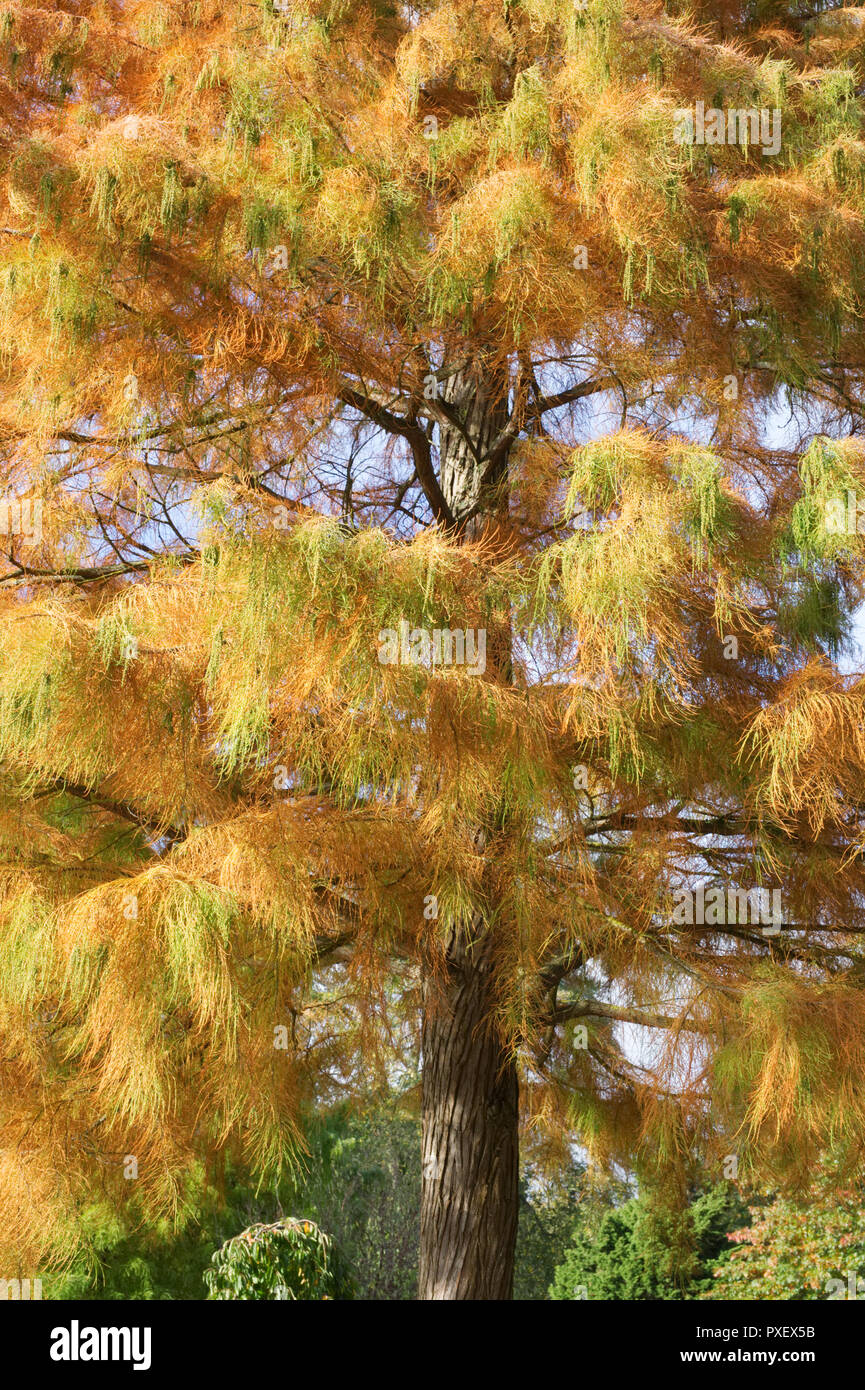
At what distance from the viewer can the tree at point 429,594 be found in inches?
109

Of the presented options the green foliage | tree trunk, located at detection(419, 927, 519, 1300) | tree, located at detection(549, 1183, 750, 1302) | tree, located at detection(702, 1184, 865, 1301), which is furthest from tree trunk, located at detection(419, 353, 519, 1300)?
tree, located at detection(549, 1183, 750, 1302)

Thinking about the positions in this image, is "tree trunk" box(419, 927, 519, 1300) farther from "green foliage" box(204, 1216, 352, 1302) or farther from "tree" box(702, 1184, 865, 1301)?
"tree" box(702, 1184, 865, 1301)

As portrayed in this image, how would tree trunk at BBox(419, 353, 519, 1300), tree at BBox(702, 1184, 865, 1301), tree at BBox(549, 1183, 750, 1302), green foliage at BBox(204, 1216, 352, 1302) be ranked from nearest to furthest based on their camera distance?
green foliage at BBox(204, 1216, 352, 1302) → tree trunk at BBox(419, 353, 519, 1300) → tree at BBox(702, 1184, 865, 1301) → tree at BBox(549, 1183, 750, 1302)

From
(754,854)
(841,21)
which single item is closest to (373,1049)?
(754,854)

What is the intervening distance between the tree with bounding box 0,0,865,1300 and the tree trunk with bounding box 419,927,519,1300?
15 millimetres

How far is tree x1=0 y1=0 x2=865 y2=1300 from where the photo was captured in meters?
2.78

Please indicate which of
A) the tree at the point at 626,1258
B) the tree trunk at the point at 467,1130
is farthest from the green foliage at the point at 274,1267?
the tree at the point at 626,1258

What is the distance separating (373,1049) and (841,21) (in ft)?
10.8

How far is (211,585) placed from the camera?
2791 millimetres

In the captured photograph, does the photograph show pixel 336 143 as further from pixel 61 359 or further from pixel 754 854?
pixel 754 854

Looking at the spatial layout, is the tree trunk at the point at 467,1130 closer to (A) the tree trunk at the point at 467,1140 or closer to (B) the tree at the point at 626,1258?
(A) the tree trunk at the point at 467,1140

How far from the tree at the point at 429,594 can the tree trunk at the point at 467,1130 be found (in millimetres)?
14

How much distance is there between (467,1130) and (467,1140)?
26 millimetres

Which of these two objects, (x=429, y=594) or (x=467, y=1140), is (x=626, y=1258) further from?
(x=429, y=594)
